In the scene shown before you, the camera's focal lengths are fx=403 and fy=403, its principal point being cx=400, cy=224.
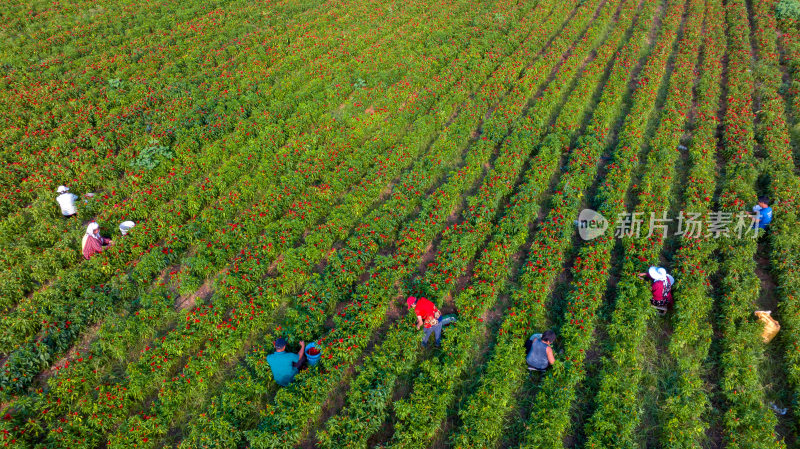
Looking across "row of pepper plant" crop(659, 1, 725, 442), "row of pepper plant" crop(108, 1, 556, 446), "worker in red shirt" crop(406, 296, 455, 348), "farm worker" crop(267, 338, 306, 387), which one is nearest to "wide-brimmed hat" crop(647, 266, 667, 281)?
"row of pepper plant" crop(659, 1, 725, 442)

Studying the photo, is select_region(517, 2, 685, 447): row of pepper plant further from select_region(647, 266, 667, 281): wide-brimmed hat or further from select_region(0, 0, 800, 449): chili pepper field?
select_region(647, 266, 667, 281): wide-brimmed hat

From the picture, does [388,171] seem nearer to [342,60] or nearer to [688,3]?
[342,60]

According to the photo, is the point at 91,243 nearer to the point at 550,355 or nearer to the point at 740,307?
the point at 550,355

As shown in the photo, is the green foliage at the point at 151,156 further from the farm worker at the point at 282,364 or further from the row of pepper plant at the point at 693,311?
the row of pepper plant at the point at 693,311

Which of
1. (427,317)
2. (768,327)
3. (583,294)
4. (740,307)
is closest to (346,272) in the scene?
(427,317)

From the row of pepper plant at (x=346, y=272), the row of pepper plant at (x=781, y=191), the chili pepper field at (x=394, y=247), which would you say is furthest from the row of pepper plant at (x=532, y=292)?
the row of pepper plant at (x=781, y=191)
